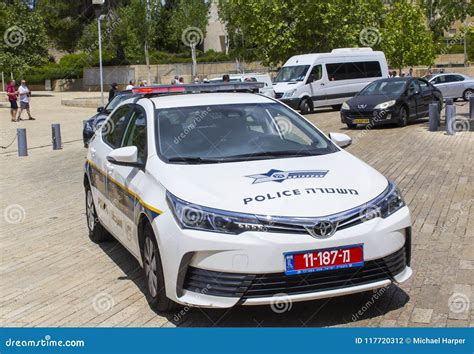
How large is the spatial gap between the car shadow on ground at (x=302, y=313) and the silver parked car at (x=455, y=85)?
95.4 ft

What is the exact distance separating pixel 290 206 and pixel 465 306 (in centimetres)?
166

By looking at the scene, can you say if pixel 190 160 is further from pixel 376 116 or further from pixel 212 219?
pixel 376 116

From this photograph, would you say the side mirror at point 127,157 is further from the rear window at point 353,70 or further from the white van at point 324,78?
the rear window at point 353,70

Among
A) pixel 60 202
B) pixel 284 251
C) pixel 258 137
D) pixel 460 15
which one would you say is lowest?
pixel 60 202

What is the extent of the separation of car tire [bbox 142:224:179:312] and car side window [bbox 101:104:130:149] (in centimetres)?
160

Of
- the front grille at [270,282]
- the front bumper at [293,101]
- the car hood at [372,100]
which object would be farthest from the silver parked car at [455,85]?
the front grille at [270,282]

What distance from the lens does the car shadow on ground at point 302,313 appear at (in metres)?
4.96

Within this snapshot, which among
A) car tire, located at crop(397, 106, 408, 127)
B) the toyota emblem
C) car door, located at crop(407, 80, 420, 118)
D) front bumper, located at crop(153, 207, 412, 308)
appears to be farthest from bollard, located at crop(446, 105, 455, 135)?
the toyota emblem

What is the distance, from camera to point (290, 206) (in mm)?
4586

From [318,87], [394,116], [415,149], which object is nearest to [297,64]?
[318,87]

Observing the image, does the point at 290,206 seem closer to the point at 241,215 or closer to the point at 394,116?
the point at 241,215

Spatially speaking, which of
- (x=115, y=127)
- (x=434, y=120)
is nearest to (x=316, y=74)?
(x=434, y=120)

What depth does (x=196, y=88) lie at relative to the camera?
6.93 metres

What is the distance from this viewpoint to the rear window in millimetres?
28094
